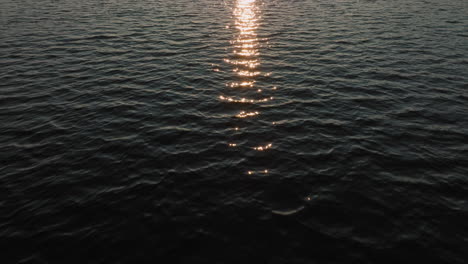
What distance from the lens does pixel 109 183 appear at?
13.0 meters

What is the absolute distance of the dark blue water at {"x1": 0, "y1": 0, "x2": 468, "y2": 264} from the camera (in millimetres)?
10414

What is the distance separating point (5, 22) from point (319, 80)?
129ft

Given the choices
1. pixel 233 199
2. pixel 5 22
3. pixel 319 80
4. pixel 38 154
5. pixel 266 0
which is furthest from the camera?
pixel 266 0

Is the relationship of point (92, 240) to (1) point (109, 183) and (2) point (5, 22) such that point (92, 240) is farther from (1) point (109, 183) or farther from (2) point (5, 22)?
(2) point (5, 22)

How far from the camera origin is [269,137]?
52.7ft

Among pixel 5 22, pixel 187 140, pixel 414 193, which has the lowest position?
pixel 414 193

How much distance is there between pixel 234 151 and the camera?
49.3ft

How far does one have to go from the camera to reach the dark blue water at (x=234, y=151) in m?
10.4

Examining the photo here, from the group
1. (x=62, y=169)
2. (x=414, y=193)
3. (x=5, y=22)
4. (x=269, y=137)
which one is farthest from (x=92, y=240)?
(x=5, y=22)

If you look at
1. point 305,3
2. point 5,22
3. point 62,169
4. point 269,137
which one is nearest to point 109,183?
point 62,169

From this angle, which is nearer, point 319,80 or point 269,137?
point 269,137

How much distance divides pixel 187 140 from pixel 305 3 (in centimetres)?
4812

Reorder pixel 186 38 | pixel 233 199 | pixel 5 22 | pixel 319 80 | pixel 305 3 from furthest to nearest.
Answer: pixel 305 3 → pixel 5 22 → pixel 186 38 → pixel 319 80 → pixel 233 199

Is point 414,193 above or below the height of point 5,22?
below
